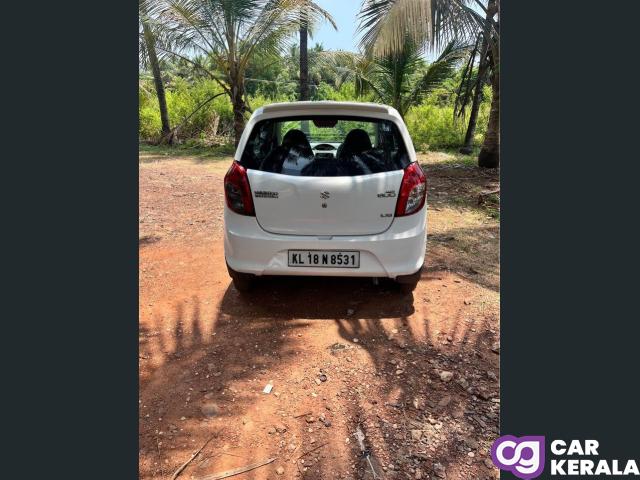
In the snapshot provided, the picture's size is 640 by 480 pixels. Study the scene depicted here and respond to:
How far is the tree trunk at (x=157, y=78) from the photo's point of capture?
36.7ft

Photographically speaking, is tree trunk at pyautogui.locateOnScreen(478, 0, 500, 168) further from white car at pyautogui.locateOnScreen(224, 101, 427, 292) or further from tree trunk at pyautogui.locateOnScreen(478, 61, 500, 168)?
white car at pyautogui.locateOnScreen(224, 101, 427, 292)

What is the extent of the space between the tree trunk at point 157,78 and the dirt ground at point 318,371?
26.7ft

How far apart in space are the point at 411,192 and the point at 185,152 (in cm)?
1437

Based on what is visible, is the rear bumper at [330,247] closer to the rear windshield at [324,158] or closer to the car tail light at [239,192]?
the car tail light at [239,192]

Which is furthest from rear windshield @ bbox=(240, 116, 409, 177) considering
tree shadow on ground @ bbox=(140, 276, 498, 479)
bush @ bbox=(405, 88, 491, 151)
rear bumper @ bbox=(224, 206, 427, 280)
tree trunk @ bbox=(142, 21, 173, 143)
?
bush @ bbox=(405, 88, 491, 151)

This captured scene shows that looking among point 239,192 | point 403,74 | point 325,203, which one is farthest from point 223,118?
point 325,203

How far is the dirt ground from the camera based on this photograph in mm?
2234

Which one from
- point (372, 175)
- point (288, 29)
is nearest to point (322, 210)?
point (372, 175)

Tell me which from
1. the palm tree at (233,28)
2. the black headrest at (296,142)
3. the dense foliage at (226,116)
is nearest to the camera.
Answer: the black headrest at (296,142)

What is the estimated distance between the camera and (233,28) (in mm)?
11352

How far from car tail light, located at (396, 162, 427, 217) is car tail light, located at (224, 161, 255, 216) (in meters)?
1.10

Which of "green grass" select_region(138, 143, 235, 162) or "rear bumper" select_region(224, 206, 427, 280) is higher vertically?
"green grass" select_region(138, 143, 235, 162)

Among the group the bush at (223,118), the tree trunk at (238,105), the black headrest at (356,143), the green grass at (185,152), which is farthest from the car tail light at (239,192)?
the bush at (223,118)

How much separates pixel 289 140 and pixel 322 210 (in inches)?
40.5
